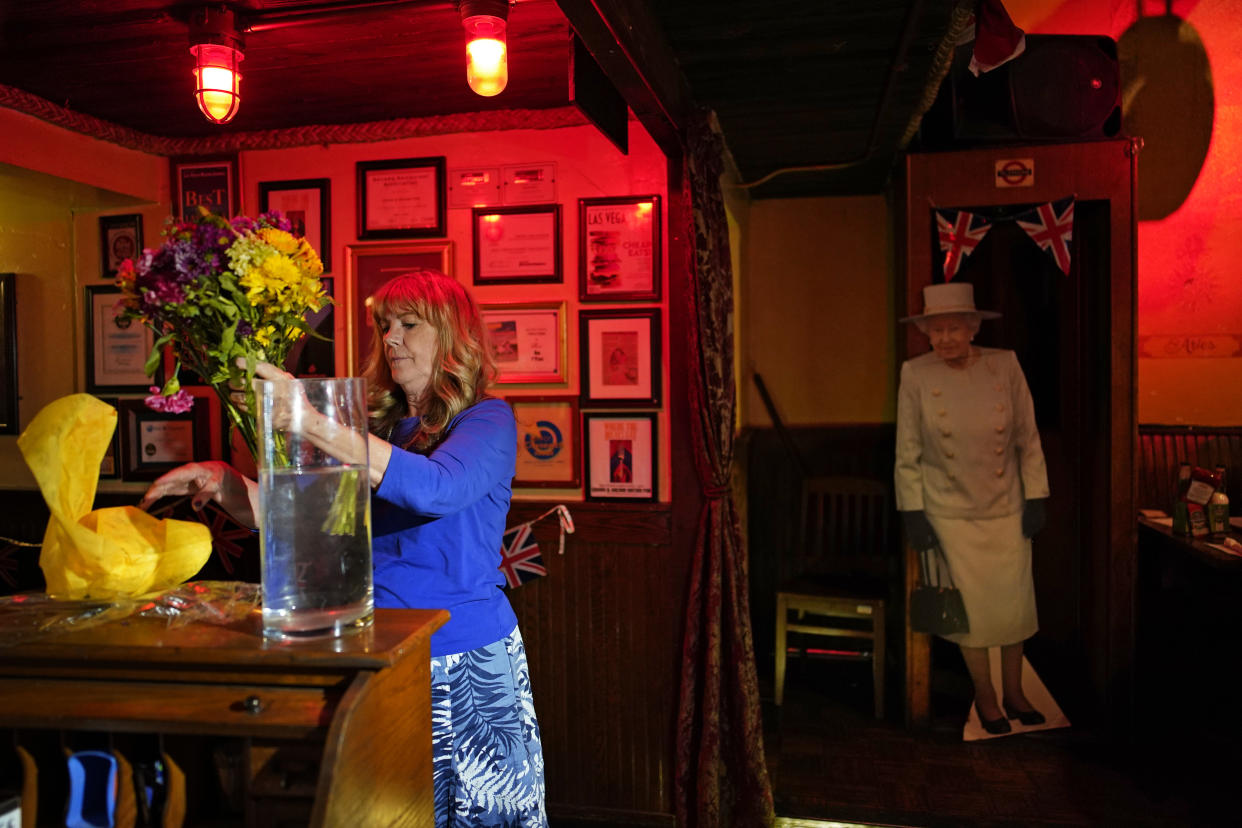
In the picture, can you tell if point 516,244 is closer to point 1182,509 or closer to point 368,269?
point 368,269

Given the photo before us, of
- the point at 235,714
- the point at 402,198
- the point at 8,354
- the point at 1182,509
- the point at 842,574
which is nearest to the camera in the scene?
the point at 235,714

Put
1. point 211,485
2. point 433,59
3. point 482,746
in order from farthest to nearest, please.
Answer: point 433,59, point 482,746, point 211,485

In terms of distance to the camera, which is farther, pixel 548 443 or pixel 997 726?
pixel 997 726

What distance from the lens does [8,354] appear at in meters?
3.95

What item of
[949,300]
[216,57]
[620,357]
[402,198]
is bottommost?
[620,357]

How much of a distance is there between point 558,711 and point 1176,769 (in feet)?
8.23

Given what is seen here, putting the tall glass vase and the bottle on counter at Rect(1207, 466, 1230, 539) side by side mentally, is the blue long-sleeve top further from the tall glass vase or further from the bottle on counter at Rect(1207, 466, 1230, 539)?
the bottle on counter at Rect(1207, 466, 1230, 539)

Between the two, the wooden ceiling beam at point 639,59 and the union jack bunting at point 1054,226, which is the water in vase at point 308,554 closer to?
the wooden ceiling beam at point 639,59

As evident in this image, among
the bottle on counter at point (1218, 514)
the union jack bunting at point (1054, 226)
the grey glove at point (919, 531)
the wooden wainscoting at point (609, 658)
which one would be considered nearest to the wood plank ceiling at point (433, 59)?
the union jack bunting at point (1054, 226)

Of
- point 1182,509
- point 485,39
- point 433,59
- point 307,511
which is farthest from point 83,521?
point 1182,509

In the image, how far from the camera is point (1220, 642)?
4145mm

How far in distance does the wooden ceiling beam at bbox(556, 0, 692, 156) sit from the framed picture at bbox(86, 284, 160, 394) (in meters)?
2.46

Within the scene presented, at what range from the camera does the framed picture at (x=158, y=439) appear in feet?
12.3

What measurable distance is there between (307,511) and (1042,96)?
3708 millimetres
